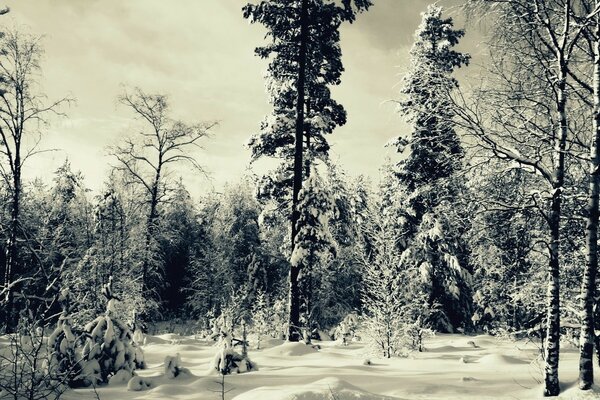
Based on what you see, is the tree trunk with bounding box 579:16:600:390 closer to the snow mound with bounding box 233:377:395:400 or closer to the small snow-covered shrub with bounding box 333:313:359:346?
the snow mound with bounding box 233:377:395:400

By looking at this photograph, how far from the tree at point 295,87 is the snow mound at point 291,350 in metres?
0.88

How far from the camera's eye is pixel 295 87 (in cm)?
1523

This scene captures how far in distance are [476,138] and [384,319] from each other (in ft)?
27.8

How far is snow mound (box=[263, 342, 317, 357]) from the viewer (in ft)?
39.6

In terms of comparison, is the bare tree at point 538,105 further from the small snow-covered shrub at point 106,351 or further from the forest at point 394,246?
the small snow-covered shrub at point 106,351

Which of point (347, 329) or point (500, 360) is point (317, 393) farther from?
point (347, 329)

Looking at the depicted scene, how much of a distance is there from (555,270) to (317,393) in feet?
14.2

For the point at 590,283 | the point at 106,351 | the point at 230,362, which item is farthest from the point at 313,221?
the point at 590,283

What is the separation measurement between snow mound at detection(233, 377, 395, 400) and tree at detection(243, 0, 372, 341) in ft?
23.4

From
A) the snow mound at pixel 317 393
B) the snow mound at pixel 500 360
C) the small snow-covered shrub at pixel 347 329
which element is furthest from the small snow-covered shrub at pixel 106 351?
the small snow-covered shrub at pixel 347 329

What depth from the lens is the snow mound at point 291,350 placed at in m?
12.1

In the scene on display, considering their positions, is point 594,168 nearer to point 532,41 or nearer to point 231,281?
point 532,41

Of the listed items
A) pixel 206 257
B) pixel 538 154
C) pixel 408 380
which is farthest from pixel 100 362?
pixel 206 257

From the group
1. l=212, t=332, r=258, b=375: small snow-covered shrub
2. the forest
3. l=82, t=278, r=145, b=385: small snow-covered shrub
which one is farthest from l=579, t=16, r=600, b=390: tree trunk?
l=82, t=278, r=145, b=385: small snow-covered shrub
